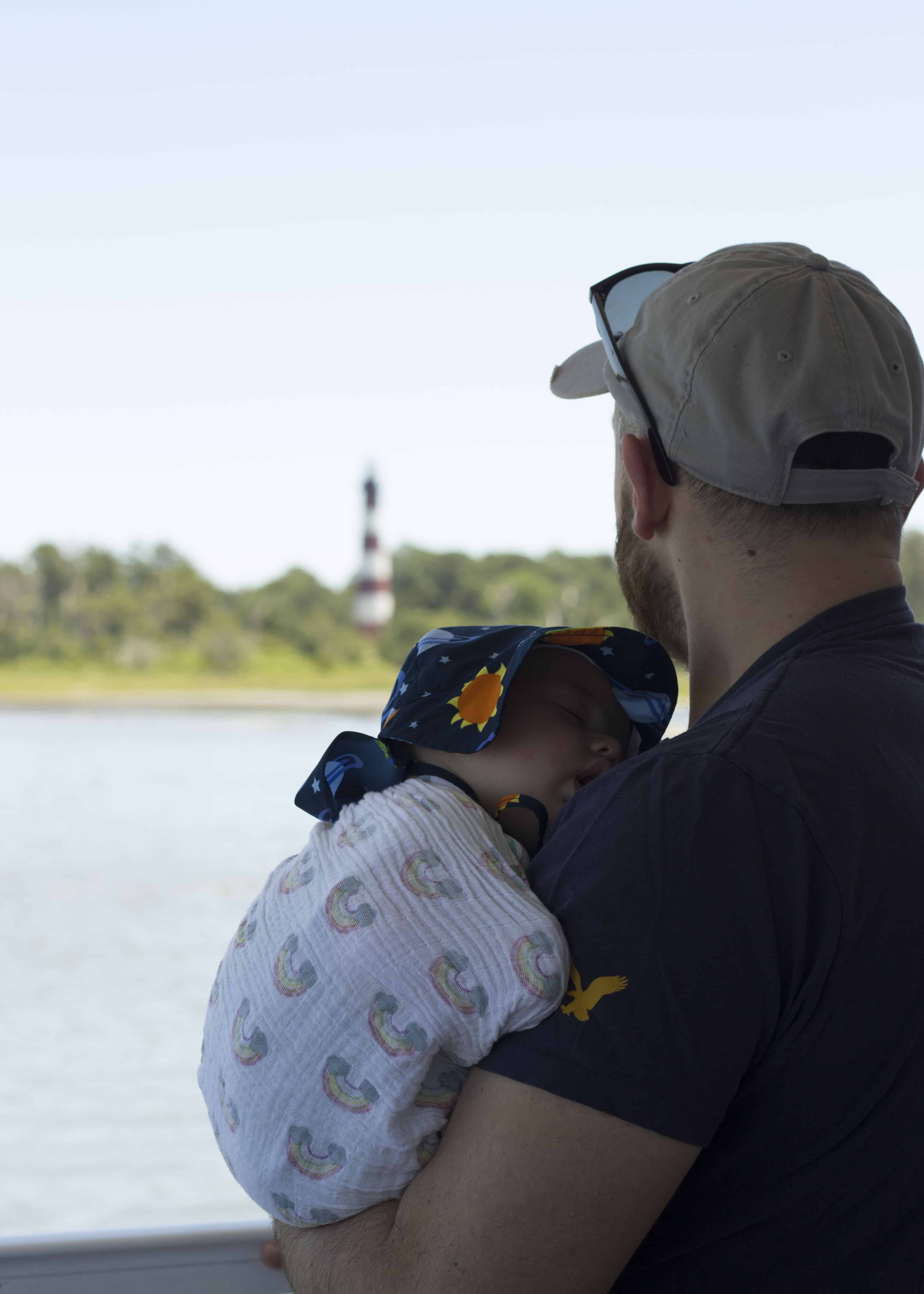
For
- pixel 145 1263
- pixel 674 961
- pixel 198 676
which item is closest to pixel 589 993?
pixel 674 961

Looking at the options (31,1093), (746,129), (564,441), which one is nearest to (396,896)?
(31,1093)

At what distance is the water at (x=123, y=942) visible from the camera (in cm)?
343

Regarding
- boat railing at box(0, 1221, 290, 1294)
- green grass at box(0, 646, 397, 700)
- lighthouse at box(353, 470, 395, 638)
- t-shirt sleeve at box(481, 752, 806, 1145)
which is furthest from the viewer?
lighthouse at box(353, 470, 395, 638)

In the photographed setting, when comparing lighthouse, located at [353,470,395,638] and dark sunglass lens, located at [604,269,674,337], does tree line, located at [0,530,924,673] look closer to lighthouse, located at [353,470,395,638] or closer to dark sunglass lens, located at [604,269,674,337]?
lighthouse, located at [353,470,395,638]

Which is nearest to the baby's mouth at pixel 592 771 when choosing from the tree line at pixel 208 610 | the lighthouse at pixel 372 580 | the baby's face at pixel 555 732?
the baby's face at pixel 555 732

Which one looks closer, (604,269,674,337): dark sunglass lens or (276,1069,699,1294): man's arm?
(276,1069,699,1294): man's arm

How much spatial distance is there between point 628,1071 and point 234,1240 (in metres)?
0.81

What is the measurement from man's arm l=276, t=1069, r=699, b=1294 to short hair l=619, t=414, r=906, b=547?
356mm

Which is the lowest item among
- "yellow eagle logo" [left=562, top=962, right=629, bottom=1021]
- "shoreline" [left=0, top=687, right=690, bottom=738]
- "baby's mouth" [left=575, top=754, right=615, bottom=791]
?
"shoreline" [left=0, top=687, right=690, bottom=738]

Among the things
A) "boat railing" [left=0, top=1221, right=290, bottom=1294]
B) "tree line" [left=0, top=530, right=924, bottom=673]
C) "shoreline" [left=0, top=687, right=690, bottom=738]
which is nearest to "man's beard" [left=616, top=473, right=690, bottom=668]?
"boat railing" [left=0, top=1221, right=290, bottom=1294]

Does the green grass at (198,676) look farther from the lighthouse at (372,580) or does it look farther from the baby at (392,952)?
the baby at (392,952)

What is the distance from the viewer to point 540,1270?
0.54 m

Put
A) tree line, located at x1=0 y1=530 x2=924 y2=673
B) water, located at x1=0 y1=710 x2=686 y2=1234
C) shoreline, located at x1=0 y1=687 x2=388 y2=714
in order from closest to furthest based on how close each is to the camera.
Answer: water, located at x1=0 y1=710 x2=686 y2=1234, tree line, located at x1=0 y1=530 x2=924 y2=673, shoreline, located at x1=0 y1=687 x2=388 y2=714

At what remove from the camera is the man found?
0.53m
